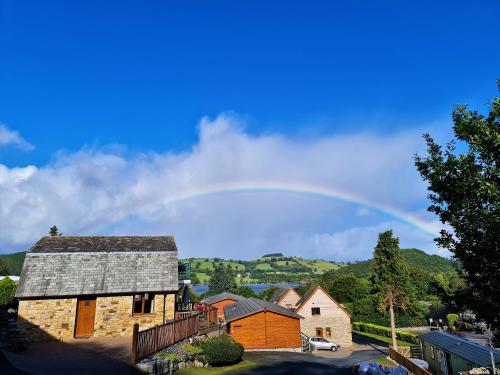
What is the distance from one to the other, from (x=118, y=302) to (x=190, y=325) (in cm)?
560

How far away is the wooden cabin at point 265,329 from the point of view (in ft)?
113

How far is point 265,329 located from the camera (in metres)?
35.1

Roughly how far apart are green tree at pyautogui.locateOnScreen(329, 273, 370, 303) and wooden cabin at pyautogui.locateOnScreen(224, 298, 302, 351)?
40.1 m

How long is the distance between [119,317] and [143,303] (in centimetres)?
184

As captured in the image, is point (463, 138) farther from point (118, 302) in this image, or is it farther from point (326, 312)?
point (326, 312)

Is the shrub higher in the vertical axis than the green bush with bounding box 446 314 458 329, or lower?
higher

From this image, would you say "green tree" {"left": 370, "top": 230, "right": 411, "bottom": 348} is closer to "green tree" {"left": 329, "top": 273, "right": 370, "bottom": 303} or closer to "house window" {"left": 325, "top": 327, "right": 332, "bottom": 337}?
"house window" {"left": 325, "top": 327, "right": 332, "bottom": 337}

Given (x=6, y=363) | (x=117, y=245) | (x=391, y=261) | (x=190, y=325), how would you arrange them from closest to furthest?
(x=6, y=363) → (x=190, y=325) → (x=117, y=245) → (x=391, y=261)

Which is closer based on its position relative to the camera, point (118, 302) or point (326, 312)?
point (118, 302)

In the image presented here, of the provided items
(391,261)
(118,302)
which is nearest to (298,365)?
(118,302)

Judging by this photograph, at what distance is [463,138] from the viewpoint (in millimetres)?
10867

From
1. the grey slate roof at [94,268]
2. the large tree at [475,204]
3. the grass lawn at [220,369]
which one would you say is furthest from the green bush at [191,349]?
the large tree at [475,204]

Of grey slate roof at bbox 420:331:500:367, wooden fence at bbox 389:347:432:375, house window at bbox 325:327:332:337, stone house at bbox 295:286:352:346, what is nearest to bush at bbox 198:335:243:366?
wooden fence at bbox 389:347:432:375

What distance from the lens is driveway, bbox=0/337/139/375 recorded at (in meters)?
14.9
